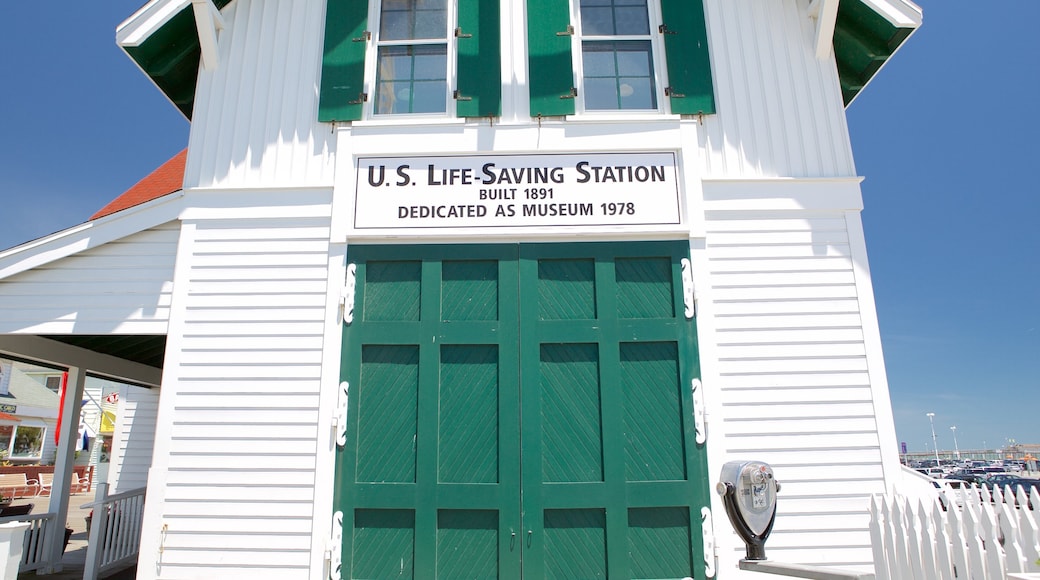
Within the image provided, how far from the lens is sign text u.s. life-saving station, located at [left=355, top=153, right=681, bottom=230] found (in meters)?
5.88

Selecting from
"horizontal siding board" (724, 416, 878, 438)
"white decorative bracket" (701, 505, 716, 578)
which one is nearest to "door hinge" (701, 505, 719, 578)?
"white decorative bracket" (701, 505, 716, 578)

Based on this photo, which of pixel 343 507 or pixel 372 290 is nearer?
pixel 343 507

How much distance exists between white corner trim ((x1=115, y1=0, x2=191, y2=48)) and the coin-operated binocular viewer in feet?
21.1

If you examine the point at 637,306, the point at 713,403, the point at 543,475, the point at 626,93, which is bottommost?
the point at 543,475

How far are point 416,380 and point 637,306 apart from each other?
6.90 ft

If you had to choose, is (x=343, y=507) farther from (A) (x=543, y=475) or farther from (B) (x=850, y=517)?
(B) (x=850, y=517)

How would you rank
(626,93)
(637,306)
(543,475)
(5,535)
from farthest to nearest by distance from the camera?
(626,93) < (637,306) < (543,475) < (5,535)

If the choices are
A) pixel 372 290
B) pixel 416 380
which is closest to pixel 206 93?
pixel 372 290

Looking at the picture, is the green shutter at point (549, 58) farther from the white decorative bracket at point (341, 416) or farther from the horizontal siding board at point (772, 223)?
the white decorative bracket at point (341, 416)

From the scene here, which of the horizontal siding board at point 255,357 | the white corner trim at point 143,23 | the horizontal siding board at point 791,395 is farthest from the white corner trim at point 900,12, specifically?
the white corner trim at point 143,23

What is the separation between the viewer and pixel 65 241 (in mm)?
5945

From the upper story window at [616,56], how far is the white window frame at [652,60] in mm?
19

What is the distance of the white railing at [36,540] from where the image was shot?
7.78 meters

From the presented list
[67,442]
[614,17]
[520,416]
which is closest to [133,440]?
[67,442]
